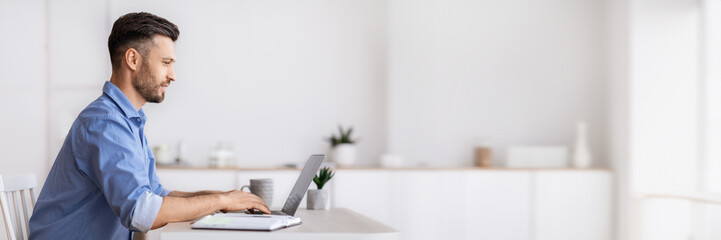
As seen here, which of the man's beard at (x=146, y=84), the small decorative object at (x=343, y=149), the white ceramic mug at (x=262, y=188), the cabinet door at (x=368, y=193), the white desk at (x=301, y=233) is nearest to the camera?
the white desk at (x=301, y=233)

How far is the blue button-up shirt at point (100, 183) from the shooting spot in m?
1.89

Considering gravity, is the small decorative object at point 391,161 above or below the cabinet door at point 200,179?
above

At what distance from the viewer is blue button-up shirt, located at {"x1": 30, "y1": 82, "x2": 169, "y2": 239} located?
189cm

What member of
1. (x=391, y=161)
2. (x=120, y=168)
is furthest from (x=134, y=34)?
(x=391, y=161)

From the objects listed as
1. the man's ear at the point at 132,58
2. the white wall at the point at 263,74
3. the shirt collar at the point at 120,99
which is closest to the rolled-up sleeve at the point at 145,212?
the shirt collar at the point at 120,99

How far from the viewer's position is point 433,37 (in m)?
5.21

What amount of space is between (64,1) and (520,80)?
3263 millimetres

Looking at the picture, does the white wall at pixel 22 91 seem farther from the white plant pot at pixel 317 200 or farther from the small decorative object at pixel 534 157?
the small decorative object at pixel 534 157

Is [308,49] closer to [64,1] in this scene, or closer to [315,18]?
[315,18]

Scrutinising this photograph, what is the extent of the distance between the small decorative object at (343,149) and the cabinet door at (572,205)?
49.3 inches

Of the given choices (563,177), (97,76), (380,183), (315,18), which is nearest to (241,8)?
(315,18)

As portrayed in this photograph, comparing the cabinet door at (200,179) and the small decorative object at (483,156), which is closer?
the cabinet door at (200,179)

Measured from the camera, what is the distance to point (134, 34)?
2143 millimetres

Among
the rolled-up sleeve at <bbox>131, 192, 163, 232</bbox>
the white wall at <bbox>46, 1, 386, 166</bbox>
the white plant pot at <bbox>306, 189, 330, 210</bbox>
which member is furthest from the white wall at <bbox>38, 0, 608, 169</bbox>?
the rolled-up sleeve at <bbox>131, 192, 163, 232</bbox>
